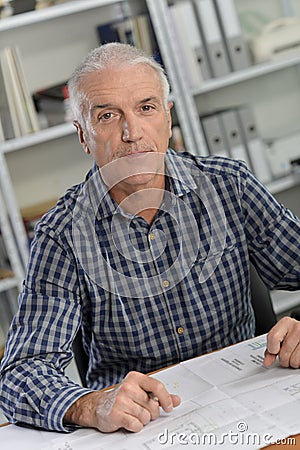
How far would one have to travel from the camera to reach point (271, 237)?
5.34ft

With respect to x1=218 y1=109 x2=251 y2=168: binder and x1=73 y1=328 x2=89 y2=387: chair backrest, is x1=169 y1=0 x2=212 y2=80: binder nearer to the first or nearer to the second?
x1=218 y1=109 x2=251 y2=168: binder

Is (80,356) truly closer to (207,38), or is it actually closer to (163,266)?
(163,266)

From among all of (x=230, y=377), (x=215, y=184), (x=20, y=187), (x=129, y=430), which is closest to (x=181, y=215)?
(x=215, y=184)

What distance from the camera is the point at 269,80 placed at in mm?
3475

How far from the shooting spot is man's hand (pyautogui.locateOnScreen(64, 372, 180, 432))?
1164mm

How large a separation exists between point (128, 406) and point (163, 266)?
0.48 metres

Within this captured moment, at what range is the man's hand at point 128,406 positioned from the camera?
116 cm

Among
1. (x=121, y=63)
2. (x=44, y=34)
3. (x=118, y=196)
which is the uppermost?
(x=44, y=34)

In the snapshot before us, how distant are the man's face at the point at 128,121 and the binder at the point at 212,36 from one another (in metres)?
1.54

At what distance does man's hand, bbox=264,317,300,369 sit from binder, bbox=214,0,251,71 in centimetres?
201

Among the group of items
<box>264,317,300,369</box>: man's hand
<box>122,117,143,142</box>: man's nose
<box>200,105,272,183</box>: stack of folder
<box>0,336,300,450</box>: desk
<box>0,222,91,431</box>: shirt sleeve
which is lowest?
<box>0,336,300,450</box>: desk

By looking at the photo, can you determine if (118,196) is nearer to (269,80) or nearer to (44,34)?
(44,34)

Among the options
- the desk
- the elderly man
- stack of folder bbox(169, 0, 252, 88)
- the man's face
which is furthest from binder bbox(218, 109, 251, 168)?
the desk

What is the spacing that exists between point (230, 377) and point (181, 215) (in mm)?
470
